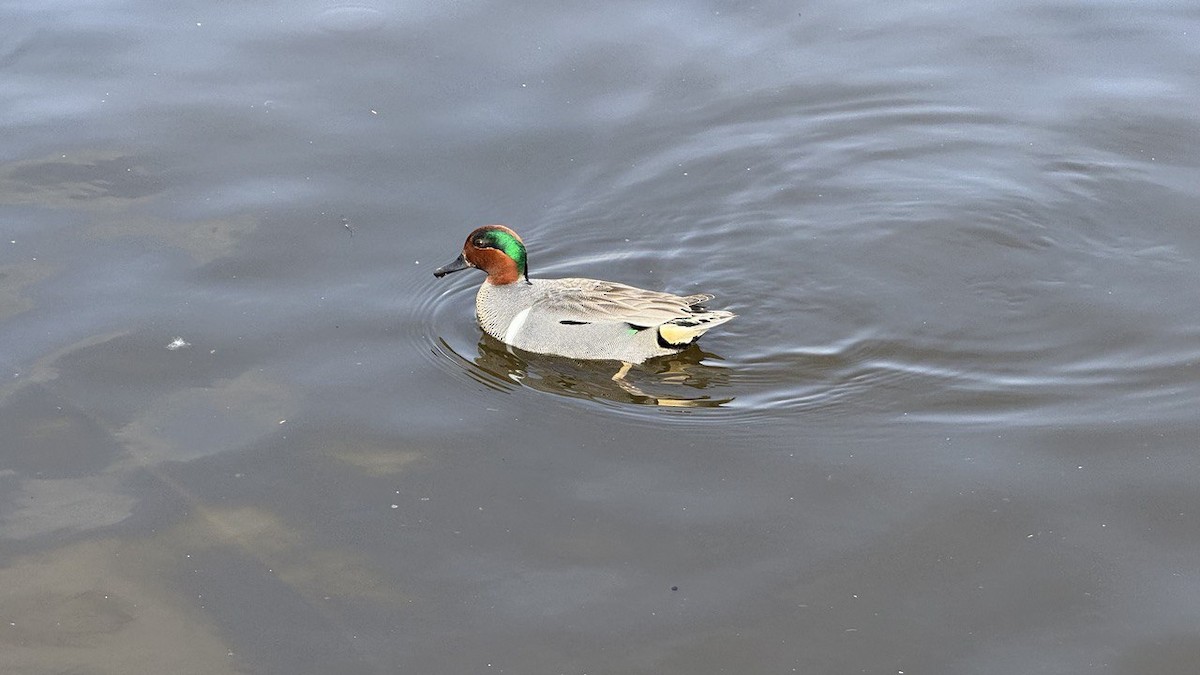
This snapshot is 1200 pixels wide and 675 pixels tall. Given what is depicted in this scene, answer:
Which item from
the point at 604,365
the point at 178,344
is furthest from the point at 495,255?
the point at 178,344

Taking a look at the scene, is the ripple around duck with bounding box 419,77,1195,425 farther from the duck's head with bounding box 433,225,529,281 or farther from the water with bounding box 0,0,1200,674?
the duck's head with bounding box 433,225,529,281

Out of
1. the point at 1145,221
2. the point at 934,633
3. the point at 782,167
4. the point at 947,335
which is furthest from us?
the point at 782,167

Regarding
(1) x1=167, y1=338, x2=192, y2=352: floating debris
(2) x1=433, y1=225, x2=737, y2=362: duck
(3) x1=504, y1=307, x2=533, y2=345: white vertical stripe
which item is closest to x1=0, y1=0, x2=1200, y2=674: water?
(1) x1=167, y1=338, x2=192, y2=352: floating debris

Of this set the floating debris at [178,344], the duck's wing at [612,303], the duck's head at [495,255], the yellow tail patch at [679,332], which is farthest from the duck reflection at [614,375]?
the floating debris at [178,344]

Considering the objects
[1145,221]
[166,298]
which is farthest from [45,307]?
Result: [1145,221]

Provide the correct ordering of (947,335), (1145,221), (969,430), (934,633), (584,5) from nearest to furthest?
(934,633), (969,430), (947,335), (1145,221), (584,5)

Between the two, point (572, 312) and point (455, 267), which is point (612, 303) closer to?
point (572, 312)

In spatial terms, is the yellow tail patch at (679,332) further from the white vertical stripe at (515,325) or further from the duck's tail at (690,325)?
the white vertical stripe at (515,325)

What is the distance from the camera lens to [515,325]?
774 centimetres

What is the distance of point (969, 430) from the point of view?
655 cm

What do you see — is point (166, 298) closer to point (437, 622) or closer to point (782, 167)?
point (437, 622)

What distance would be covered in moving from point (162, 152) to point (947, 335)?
5373 mm

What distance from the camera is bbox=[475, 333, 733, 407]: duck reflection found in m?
7.16

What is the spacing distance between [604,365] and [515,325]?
565 millimetres
